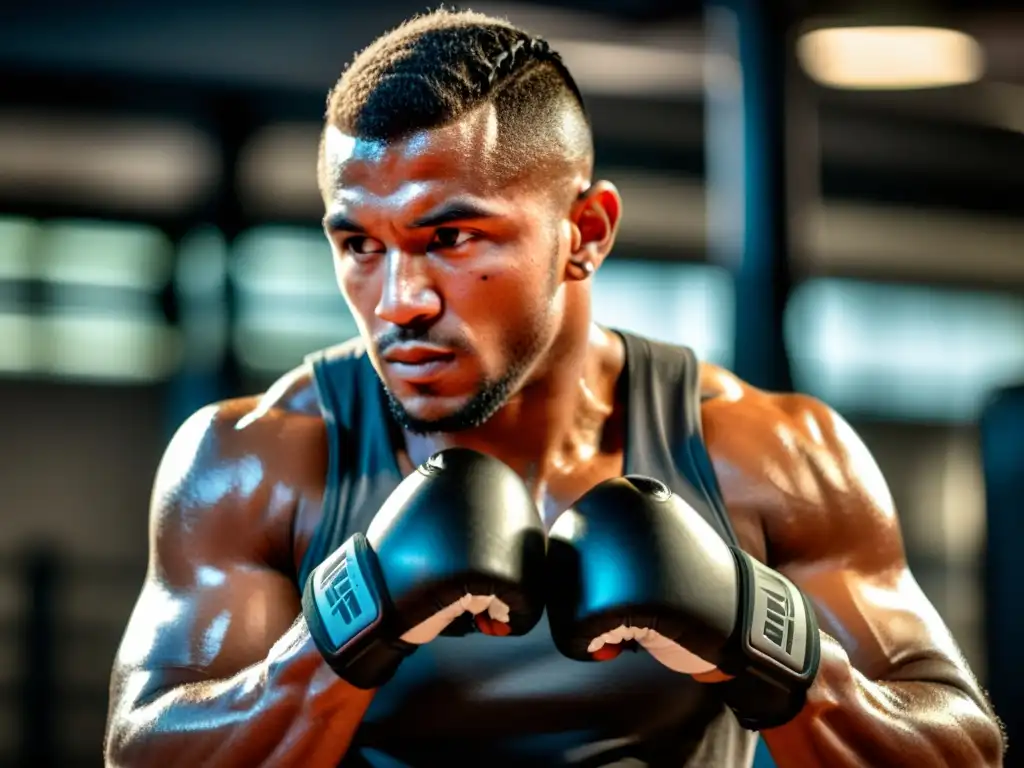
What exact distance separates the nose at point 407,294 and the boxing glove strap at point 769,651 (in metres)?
0.53

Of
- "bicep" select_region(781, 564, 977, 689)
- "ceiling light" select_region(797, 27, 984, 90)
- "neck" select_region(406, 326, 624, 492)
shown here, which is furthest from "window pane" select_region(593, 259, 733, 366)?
"bicep" select_region(781, 564, 977, 689)

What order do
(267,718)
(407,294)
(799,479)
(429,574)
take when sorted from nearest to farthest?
(429,574) < (267,718) < (407,294) < (799,479)

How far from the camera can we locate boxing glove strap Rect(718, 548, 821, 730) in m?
1.65

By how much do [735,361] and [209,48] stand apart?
3.72 m

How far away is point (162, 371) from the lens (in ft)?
24.6

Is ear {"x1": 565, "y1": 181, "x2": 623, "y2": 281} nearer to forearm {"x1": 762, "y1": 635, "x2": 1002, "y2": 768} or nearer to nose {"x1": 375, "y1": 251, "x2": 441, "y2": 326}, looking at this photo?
nose {"x1": 375, "y1": 251, "x2": 441, "y2": 326}

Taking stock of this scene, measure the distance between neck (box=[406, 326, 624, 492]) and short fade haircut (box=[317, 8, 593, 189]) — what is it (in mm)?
344

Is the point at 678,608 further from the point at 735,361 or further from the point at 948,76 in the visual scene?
the point at 948,76

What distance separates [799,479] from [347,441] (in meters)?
0.71

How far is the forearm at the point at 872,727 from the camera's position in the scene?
5.72ft

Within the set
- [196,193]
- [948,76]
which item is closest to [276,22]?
[196,193]

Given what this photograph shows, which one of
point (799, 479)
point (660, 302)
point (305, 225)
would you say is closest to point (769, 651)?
point (799, 479)

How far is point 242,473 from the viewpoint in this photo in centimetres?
202

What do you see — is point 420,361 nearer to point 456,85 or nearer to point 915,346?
point 456,85
